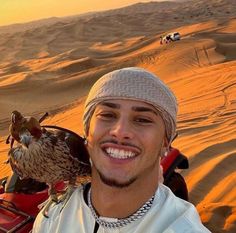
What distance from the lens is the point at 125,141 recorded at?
6.64 ft

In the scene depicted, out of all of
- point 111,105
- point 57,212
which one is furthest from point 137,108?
point 57,212

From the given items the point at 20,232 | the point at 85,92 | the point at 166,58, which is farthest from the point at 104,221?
the point at 166,58

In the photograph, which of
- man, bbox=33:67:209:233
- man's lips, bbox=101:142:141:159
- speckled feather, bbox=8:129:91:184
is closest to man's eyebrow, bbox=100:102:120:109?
man, bbox=33:67:209:233

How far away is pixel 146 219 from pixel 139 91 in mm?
557

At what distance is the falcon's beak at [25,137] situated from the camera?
246 cm

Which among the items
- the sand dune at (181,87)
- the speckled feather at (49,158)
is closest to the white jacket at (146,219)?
the speckled feather at (49,158)

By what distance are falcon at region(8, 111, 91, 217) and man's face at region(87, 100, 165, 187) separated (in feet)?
1.47

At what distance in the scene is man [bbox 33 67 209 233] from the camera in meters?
2.03

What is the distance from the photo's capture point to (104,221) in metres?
2.09

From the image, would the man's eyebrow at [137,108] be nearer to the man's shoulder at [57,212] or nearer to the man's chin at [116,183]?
the man's chin at [116,183]

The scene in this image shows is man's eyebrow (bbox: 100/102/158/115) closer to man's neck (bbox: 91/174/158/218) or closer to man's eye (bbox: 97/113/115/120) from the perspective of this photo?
man's eye (bbox: 97/113/115/120)

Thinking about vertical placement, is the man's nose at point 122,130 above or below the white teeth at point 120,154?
above

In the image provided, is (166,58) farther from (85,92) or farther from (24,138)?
(24,138)

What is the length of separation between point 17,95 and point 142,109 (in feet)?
50.6
